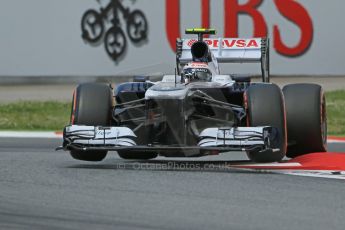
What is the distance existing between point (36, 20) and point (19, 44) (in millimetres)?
741

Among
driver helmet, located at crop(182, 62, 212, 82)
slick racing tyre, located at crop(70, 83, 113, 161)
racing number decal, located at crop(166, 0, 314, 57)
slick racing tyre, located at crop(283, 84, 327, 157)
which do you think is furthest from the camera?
racing number decal, located at crop(166, 0, 314, 57)

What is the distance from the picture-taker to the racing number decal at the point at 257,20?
28047mm

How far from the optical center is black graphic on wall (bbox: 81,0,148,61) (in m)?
28.6

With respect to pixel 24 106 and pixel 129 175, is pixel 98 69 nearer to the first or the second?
pixel 24 106

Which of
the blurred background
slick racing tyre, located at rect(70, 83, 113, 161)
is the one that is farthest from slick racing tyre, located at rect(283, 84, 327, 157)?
the blurred background

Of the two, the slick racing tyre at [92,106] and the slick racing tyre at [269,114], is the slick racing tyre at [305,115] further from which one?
the slick racing tyre at [92,106]

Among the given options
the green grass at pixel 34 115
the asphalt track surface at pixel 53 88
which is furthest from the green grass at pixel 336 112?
the green grass at pixel 34 115

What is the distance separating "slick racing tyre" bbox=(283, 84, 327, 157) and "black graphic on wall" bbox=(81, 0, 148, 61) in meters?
16.5

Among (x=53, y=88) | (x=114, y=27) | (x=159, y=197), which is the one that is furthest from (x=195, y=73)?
(x=114, y=27)

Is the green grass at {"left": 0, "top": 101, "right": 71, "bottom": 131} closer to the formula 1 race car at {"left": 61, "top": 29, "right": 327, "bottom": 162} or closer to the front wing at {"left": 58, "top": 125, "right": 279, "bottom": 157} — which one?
the formula 1 race car at {"left": 61, "top": 29, "right": 327, "bottom": 162}

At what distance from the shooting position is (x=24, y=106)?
23391 millimetres

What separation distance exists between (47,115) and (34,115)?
0.25 metres

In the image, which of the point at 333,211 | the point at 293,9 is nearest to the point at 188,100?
the point at 333,211

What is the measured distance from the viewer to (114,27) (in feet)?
94.2
